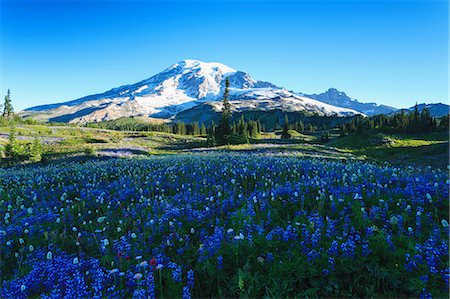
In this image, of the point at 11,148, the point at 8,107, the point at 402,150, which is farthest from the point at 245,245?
the point at 8,107

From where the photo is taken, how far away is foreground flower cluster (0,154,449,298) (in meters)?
3.76

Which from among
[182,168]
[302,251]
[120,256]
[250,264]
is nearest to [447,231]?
[302,251]

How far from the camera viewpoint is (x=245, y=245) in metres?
4.50

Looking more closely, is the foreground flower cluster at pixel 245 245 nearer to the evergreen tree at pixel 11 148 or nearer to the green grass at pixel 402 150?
the green grass at pixel 402 150

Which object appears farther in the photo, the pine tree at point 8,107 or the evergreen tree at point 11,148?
the pine tree at point 8,107

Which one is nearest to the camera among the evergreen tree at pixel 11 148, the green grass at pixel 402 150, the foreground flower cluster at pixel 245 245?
the foreground flower cluster at pixel 245 245

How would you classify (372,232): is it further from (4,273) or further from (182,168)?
(182,168)

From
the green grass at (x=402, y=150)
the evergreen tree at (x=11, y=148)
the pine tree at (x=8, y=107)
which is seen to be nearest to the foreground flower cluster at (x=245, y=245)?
the green grass at (x=402, y=150)

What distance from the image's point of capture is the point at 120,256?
14.3ft

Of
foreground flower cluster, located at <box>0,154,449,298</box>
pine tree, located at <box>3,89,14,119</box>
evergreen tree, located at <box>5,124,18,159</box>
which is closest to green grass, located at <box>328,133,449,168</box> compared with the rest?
foreground flower cluster, located at <box>0,154,449,298</box>

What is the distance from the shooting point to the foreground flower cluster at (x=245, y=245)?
148 inches

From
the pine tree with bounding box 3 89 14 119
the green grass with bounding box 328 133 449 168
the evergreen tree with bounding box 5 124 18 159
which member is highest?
the pine tree with bounding box 3 89 14 119

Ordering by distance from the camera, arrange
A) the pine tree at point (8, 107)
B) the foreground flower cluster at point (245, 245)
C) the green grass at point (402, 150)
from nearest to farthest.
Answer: the foreground flower cluster at point (245, 245), the green grass at point (402, 150), the pine tree at point (8, 107)

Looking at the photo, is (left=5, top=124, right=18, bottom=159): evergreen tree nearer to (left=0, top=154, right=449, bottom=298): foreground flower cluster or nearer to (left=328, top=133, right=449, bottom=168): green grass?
(left=0, top=154, right=449, bottom=298): foreground flower cluster
